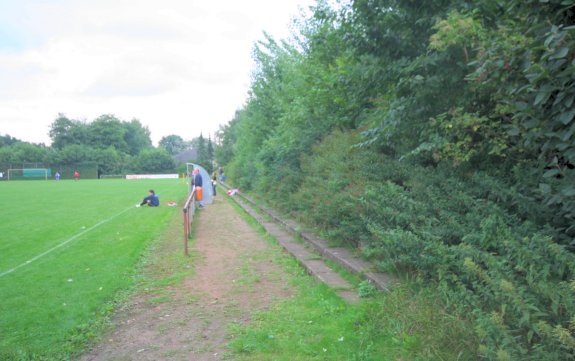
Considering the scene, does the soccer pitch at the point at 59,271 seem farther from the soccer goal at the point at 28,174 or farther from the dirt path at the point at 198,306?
the soccer goal at the point at 28,174

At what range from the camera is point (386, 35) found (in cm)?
665

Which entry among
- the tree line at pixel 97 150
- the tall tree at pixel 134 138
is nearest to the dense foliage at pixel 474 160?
the tree line at pixel 97 150

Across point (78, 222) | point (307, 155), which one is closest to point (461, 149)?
point (307, 155)

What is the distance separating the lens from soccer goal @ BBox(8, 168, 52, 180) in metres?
77.1

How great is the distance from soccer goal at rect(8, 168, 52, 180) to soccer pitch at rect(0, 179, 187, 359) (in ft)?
229

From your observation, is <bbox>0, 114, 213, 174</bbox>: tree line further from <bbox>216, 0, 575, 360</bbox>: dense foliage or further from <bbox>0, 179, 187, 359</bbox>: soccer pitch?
<bbox>216, 0, 575, 360</bbox>: dense foliage

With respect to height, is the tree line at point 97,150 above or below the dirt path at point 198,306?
above

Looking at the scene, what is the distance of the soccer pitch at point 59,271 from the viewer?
499 centimetres

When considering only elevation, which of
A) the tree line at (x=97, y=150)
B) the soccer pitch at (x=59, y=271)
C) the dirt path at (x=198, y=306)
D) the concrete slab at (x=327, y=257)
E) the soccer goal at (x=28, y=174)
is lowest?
the dirt path at (x=198, y=306)

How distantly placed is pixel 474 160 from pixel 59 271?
7177 millimetres

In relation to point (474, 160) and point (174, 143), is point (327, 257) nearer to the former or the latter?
point (474, 160)

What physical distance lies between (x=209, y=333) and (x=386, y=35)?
4873mm

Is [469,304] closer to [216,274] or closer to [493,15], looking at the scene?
[493,15]

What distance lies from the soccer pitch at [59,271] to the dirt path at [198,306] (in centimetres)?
50
